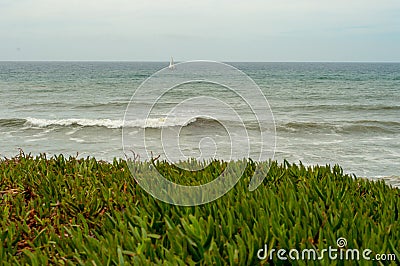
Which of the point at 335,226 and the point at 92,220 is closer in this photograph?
the point at 335,226

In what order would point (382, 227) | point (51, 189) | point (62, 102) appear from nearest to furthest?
point (382, 227)
point (51, 189)
point (62, 102)

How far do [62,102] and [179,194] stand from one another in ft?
112

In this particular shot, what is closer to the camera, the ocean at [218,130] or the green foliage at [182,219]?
the green foliage at [182,219]

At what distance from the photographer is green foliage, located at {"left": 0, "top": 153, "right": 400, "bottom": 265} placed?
236 cm

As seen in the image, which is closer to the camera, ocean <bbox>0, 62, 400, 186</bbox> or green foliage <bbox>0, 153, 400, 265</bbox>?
green foliage <bbox>0, 153, 400, 265</bbox>

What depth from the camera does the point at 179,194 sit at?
3246mm

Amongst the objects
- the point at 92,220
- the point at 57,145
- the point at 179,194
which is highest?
the point at 179,194

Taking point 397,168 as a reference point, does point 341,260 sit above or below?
above

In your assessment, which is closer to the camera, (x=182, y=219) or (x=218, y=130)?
(x=182, y=219)

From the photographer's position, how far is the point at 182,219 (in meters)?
2.61

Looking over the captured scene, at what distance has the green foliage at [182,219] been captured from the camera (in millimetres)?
2361

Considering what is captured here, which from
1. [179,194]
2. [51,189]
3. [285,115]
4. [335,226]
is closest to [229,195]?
[179,194]

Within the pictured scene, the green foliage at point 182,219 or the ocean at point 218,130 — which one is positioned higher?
the green foliage at point 182,219

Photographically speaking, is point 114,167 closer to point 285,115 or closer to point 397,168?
point 397,168
